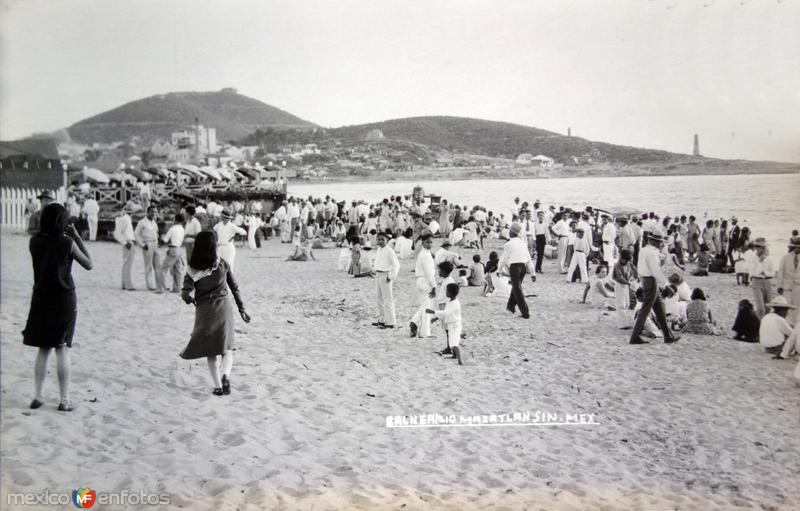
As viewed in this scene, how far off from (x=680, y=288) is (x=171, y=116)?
20.1 ft

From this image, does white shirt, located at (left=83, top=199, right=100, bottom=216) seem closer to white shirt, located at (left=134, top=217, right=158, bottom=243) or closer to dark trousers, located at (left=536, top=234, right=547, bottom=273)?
white shirt, located at (left=134, top=217, right=158, bottom=243)

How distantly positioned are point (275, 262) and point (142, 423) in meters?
7.15

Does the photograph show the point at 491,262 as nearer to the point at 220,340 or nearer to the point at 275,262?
the point at 275,262

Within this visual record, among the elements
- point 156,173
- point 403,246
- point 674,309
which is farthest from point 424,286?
point 156,173

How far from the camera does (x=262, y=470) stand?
375 cm

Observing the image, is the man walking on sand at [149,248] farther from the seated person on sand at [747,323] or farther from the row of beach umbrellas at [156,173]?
the seated person on sand at [747,323]

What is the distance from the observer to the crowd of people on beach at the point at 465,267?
4.06 metres

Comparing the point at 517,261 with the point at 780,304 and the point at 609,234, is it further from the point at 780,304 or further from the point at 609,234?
the point at 609,234

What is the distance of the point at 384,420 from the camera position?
453cm

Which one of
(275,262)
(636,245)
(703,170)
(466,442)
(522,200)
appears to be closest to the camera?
(466,442)

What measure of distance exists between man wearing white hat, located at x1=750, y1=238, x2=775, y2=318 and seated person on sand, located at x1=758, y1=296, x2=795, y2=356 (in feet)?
1.15

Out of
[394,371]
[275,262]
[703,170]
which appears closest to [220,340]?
[394,371]

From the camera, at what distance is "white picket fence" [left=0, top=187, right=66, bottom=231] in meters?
5.96

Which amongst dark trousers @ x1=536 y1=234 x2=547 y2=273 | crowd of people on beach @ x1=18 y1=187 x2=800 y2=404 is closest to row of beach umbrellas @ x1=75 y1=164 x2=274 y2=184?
crowd of people on beach @ x1=18 y1=187 x2=800 y2=404
